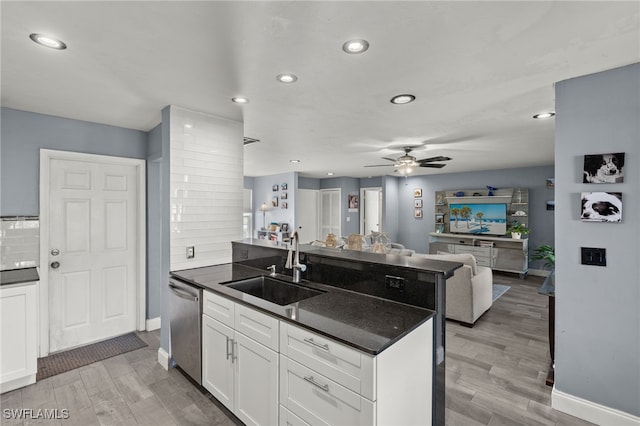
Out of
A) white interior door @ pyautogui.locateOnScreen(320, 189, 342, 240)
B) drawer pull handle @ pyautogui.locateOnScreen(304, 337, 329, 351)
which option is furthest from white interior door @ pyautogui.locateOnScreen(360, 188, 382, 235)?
drawer pull handle @ pyautogui.locateOnScreen(304, 337, 329, 351)

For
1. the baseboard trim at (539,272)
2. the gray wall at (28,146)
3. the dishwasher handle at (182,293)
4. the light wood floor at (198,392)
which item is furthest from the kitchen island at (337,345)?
the baseboard trim at (539,272)

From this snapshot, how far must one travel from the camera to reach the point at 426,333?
1726 millimetres

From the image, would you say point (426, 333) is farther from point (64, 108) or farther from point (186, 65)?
point (64, 108)

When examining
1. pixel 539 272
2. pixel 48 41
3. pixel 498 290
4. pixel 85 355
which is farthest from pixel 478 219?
pixel 48 41

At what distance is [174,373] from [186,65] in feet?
8.48

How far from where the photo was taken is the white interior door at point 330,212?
9.32m

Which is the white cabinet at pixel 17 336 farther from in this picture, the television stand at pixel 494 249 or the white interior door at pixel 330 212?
the television stand at pixel 494 249

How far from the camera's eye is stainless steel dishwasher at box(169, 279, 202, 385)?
8.07 ft

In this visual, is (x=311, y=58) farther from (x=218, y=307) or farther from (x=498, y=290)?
(x=498, y=290)

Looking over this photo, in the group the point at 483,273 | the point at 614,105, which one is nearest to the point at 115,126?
the point at 614,105

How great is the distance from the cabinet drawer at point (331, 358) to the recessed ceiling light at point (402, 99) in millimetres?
2079

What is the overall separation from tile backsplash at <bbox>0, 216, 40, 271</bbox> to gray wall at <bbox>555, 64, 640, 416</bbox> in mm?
4608

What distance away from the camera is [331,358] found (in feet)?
4.81

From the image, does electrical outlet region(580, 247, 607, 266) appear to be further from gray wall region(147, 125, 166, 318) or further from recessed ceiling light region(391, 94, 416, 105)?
gray wall region(147, 125, 166, 318)
